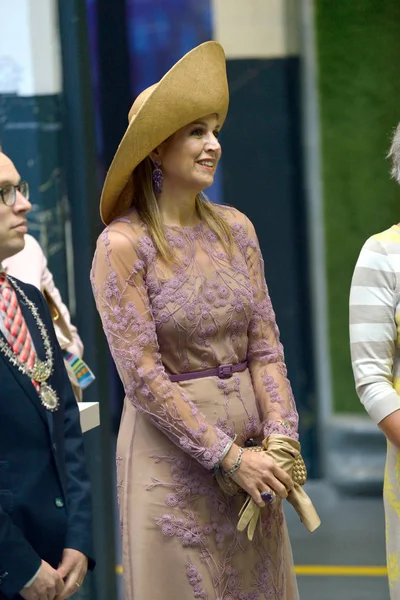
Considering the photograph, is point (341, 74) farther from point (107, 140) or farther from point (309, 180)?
point (107, 140)

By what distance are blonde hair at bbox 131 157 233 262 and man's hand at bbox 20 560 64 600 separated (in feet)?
2.62

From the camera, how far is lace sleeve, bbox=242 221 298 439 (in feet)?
9.22

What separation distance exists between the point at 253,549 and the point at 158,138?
103 centimetres

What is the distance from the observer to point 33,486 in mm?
2371

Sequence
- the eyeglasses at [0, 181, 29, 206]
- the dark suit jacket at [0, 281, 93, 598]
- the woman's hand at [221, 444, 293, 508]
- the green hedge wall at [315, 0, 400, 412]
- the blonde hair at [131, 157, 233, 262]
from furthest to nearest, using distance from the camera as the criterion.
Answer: the green hedge wall at [315, 0, 400, 412], the blonde hair at [131, 157, 233, 262], the woman's hand at [221, 444, 293, 508], the eyeglasses at [0, 181, 29, 206], the dark suit jacket at [0, 281, 93, 598]

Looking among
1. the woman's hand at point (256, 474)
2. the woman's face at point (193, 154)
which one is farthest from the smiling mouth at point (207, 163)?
the woman's hand at point (256, 474)

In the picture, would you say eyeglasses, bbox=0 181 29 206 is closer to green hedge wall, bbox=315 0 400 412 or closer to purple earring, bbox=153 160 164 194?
purple earring, bbox=153 160 164 194

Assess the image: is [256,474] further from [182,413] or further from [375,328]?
[375,328]

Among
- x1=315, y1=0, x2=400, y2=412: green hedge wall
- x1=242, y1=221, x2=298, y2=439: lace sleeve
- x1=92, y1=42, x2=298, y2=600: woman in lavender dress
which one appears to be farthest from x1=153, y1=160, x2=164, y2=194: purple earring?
x1=315, y1=0, x2=400, y2=412: green hedge wall

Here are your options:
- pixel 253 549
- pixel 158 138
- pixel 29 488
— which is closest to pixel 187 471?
pixel 253 549

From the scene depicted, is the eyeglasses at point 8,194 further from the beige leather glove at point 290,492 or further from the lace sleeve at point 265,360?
the beige leather glove at point 290,492

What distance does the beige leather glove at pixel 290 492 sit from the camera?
8.73 ft

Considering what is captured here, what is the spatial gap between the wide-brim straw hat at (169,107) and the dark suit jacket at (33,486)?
1.46ft

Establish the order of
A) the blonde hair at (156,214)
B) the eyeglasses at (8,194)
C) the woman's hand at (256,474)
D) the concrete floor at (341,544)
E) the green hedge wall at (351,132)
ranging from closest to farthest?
the eyeglasses at (8,194)
the woman's hand at (256,474)
the blonde hair at (156,214)
the concrete floor at (341,544)
the green hedge wall at (351,132)
